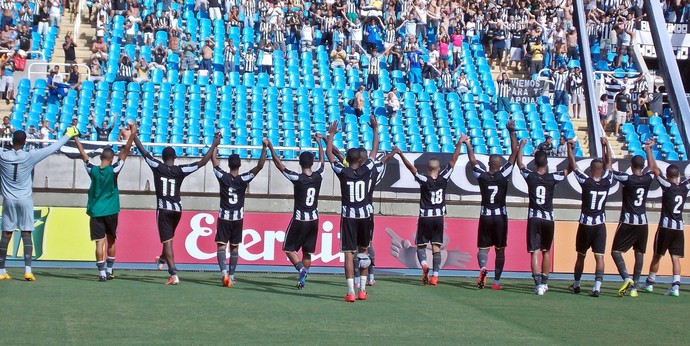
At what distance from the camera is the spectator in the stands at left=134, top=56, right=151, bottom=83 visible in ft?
95.0

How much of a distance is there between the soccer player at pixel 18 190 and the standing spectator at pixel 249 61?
15.4 m

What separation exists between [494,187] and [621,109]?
15561 mm

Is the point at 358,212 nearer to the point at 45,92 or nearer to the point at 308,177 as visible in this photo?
the point at 308,177

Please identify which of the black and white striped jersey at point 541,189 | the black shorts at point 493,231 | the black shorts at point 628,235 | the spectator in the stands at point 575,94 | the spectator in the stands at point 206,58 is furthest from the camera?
the spectator in the stands at point 575,94

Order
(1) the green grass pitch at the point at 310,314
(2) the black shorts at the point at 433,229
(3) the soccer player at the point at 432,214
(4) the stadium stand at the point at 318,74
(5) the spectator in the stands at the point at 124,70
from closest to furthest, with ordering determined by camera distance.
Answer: (1) the green grass pitch at the point at 310,314, (3) the soccer player at the point at 432,214, (2) the black shorts at the point at 433,229, (4) the stadium stand at the point at 318,74, (5) the spectator in the stands at the point at 124,70

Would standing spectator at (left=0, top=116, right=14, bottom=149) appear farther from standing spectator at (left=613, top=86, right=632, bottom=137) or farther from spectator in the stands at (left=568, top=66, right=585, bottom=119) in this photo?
standing spectator at (left=613, top=86, right=632, bottom=137)

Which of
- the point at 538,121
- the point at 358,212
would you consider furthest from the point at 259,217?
the point at 538,121

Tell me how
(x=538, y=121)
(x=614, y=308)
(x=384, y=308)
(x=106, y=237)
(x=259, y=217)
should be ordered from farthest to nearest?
(x=538, y=121), (x=259, y=217), (x=106, y=237), (x=614, y=308), (x=384, y=308)

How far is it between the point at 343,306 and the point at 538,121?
58.3ft

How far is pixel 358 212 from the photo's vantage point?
1464 centimetres

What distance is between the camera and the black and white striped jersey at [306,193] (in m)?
15.5

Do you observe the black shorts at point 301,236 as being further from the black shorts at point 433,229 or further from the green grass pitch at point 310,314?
the black shorts at point 433,229

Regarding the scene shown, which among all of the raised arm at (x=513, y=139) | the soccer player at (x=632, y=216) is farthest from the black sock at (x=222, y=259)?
the soccer player at (x=632, y=216)

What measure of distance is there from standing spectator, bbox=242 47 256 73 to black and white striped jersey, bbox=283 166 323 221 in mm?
15376
